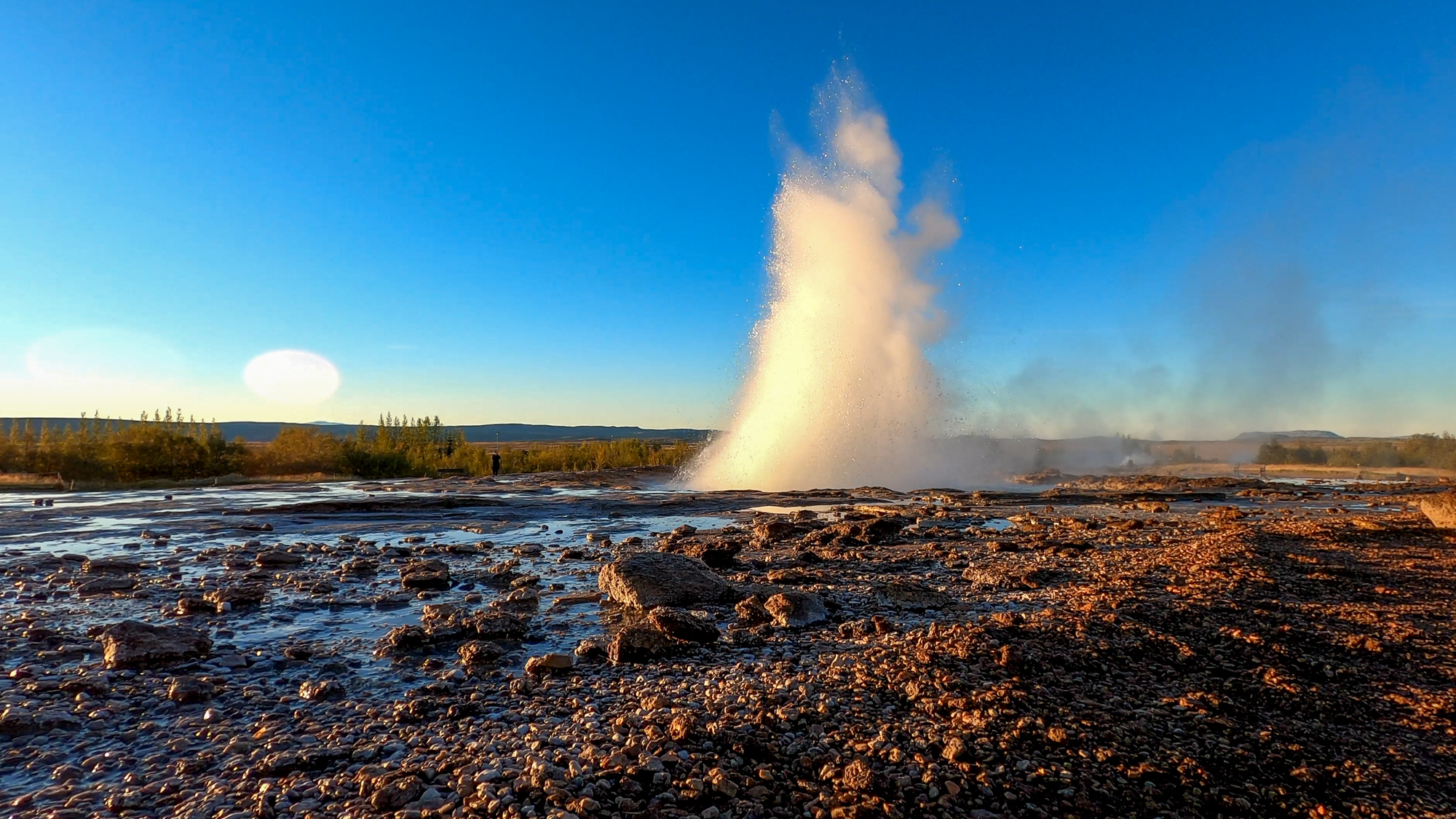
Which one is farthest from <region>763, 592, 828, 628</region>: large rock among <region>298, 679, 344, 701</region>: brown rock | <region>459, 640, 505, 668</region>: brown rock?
<region>298, 679, 344, 701</region>: brown rock

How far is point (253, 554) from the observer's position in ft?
40.1

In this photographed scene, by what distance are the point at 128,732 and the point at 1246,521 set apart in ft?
69.1

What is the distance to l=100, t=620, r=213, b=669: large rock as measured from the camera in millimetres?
5902

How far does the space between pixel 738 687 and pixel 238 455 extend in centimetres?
4804

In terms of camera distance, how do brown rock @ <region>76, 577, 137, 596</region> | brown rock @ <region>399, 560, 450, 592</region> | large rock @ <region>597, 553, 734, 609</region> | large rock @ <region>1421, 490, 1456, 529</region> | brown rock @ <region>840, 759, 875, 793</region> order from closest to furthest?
brown rock @ <region>840, 759, 875, 793</region> → large rock @ <region>597, 553, 734, 609</region> → brown rock @ <region>76, 577, 137, 596</region> → brown rock @ <region>399, 560, 450, 592</region> → large rock @ <region>1421, 490, 1456, 529</region>

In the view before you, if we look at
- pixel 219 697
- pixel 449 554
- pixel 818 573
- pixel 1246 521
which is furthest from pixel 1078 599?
pixel 1246 521

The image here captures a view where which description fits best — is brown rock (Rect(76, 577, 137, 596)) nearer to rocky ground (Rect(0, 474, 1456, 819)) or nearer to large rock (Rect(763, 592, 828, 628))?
rocky ground (Rect(0, 474, 1456, 819))

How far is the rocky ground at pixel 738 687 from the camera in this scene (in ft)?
12.3

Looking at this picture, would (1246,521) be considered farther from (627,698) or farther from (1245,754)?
(627,698)

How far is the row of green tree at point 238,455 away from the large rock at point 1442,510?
43.8m

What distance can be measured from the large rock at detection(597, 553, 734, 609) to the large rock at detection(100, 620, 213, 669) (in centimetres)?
418

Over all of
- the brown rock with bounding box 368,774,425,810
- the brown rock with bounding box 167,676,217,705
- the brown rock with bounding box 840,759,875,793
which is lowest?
the brown rock with bounding box 167,676,217,705

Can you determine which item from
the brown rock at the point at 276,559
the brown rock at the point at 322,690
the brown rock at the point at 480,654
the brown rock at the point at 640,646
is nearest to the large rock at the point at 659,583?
the brown rock at the point at 640,646

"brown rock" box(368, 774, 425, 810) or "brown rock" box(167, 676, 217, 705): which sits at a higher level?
"brown rock" box(368, 774, 425, 810)
